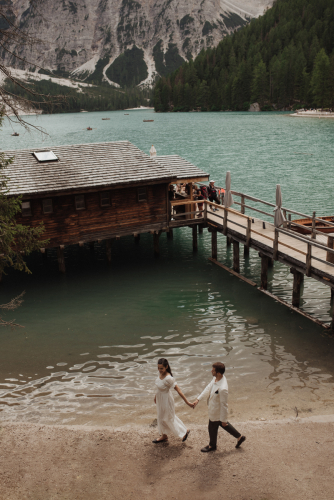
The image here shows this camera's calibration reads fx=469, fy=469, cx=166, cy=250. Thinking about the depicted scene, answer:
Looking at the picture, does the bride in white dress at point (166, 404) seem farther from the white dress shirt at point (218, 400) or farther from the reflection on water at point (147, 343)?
the reflection on water at point (147, 343)

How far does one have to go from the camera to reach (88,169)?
23.7 m

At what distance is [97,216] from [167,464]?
52.0ft

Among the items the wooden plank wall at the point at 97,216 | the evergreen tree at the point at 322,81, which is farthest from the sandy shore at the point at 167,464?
the evergreen tree at the point at 322,81

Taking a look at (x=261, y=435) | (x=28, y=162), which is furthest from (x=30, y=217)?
(x=261, y=435)

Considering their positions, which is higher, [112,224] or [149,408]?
[112,224]

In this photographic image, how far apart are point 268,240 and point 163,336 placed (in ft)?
23.7

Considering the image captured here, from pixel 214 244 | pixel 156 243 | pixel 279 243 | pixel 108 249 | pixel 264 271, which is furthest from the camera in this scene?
pixel 156 243

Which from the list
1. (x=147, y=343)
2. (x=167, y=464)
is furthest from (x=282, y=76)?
Result: (x=167, y=464)

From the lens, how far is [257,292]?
2177cm

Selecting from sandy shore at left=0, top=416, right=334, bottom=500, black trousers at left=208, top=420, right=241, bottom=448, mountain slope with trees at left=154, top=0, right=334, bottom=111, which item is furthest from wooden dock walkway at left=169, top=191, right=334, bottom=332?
mountain slope with trees at left=154, top=0, right=334, bottom=111

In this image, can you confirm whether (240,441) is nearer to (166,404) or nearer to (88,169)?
(166,404)

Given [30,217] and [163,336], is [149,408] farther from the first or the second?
[30,217]

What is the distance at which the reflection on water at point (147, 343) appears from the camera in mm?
13383

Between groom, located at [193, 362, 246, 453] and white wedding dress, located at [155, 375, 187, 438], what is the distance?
608 mm
